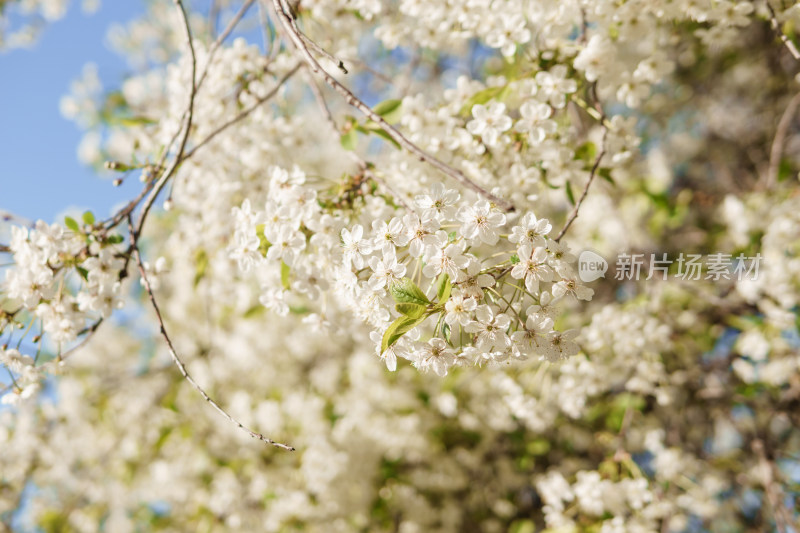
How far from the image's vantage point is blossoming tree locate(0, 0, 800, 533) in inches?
61.4

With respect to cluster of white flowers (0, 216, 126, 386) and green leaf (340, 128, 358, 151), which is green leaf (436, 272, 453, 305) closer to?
green leaf (340, 128, 358, 151)

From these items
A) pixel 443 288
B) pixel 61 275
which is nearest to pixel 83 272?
pixel 61 275

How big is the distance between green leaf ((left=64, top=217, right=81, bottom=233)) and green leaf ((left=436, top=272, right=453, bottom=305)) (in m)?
1.24

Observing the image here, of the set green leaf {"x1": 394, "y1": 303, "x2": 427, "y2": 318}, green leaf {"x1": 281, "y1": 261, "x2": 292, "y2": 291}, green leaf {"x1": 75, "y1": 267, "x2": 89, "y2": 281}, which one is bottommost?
green leaf {"x1": 394, "y1": 303, "x2": 427, "y2": 318}

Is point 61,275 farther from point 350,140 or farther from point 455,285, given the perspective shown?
point 455,285

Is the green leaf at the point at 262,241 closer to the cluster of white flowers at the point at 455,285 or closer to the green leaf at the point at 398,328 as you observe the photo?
the cluster of white flowers at the point at 455,285

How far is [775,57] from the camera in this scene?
4.30 metres

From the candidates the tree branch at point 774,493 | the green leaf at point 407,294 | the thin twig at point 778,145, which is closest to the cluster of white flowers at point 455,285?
the green leaf at point 407,294

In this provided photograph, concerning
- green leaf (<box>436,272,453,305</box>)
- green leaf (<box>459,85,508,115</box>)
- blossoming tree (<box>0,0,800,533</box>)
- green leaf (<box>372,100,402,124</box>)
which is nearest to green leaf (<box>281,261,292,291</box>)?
blossoming tree (<box>0,0,800,533</box>)

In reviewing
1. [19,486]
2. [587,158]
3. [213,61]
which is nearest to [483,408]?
[587,158]

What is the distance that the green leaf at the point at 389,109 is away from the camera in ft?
6.70

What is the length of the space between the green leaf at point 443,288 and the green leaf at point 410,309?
0.17 feet

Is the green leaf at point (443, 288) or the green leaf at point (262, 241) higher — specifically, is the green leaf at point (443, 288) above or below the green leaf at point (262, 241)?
below

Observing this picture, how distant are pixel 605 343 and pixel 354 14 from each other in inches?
79.2
